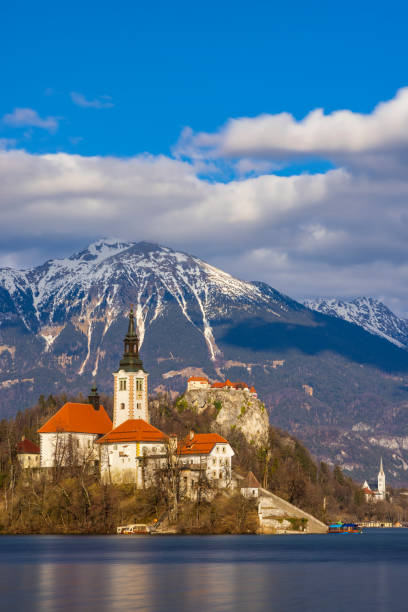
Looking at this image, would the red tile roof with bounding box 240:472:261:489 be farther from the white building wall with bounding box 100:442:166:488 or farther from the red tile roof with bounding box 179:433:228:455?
the white building wall with bounding box 100:442:166:488

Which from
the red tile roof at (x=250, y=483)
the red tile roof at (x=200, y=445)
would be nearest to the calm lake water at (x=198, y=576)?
the red tile roof at (x=250, y=483)

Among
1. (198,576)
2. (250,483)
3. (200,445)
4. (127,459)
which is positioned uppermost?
(200,445)

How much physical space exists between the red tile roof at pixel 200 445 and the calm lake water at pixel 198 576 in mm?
25669

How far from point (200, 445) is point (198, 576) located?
8429cm

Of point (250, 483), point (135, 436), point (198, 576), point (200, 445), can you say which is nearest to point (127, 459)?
point (135, 436)

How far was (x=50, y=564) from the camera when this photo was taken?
412 feet

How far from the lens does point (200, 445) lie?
196 meters

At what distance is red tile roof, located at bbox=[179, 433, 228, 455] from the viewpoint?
194150 millimetres

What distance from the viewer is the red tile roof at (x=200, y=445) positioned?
19415 cm

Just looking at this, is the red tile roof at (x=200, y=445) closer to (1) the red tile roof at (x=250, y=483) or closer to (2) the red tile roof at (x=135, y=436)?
(2) the red tile roof at (x=135, y=436)

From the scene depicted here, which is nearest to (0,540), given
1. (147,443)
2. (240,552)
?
(147,443)

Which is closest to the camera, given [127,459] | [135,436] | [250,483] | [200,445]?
[250,483]

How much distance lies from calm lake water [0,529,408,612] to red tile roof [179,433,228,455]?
25.7m

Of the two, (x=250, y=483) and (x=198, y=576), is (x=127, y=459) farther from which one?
(x=198, y=576)
